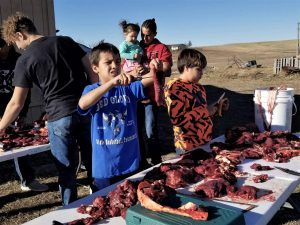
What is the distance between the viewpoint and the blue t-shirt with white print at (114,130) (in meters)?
3.12

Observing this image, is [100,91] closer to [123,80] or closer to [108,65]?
[123,80]

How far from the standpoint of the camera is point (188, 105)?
3871 mm

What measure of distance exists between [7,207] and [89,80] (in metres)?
2.66

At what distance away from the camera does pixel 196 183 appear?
108 inches

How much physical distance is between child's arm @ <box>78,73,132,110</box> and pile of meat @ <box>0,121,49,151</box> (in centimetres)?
186

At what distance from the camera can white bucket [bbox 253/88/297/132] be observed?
4758 mm

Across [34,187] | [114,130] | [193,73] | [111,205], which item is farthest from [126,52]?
[111,205]

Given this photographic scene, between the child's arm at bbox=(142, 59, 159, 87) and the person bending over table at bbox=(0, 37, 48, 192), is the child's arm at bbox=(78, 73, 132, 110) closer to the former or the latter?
the child's arm at bbox=(142, 59, 159, 87)

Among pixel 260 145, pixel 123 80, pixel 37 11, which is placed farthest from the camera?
pixel 37 11

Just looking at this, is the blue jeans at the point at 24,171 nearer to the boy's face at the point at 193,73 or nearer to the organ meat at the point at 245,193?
the boy's face at the point at 193,73

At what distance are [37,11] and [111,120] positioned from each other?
7.15 m

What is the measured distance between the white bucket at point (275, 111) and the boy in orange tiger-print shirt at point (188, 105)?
1.13 m

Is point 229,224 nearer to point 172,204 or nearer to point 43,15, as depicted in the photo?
point 172,204

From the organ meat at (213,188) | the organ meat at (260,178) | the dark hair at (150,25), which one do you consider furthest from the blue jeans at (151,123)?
the organ meat at (213,188)
